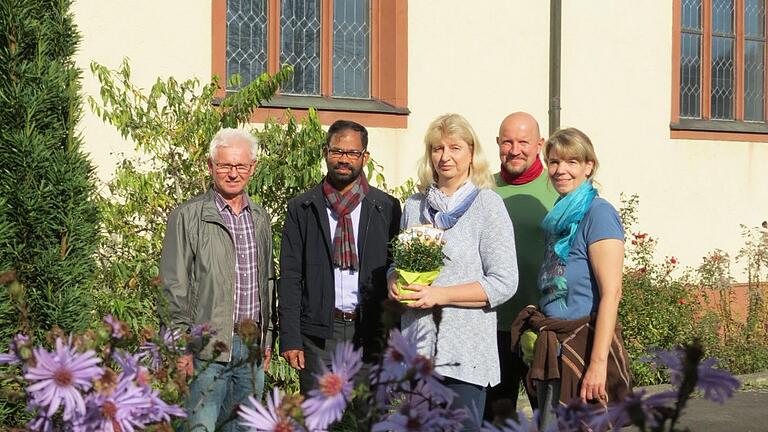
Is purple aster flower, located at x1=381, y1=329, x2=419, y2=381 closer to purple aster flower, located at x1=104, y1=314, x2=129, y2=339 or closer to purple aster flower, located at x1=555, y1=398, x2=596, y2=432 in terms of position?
purple aster flower, located at x1=555, y1=398, x2=596, y2=432

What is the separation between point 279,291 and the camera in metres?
4.32

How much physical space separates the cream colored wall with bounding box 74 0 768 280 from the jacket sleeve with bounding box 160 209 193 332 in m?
Result: 3.77

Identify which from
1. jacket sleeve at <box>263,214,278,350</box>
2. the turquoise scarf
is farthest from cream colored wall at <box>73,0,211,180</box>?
the turquoise scarf

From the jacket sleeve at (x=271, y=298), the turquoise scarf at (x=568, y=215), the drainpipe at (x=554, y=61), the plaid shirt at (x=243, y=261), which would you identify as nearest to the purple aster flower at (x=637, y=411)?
the turquoise scarf at (x=568, y=215)

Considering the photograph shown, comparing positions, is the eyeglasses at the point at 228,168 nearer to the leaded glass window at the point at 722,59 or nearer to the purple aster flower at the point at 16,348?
the purple aster flower at the point at 16,348

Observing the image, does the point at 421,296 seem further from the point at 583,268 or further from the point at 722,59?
the point at 722,59

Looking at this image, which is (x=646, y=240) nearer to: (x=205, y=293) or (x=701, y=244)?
(x=701, y=244)

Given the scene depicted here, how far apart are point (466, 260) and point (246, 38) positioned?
17.9 ft

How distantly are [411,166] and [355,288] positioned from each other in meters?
5.23

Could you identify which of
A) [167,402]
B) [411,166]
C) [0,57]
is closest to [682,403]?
[167,402]

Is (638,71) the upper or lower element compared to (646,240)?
upper

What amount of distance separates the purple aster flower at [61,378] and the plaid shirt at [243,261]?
269 cm

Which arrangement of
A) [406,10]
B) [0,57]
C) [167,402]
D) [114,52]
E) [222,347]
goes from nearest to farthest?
[167,402], [222,347], [0,57], [114,52], [406,10]

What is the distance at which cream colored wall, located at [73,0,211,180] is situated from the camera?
25.1 ft
